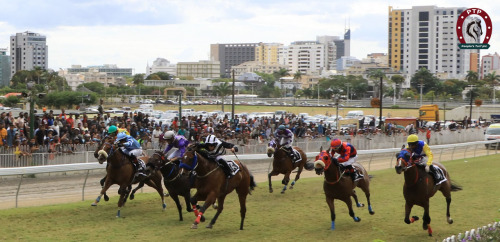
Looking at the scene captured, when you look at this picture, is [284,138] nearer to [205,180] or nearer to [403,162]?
[205,180]

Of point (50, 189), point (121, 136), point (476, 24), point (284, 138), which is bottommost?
point (50, 189)

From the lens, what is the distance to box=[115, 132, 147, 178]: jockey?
44.1 feet

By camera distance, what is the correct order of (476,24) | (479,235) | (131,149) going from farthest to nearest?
(476,24), (131,149), (479,235)

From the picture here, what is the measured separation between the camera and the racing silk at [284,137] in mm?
16809

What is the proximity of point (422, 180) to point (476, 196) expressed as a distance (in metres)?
5.82

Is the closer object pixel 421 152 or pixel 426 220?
pixel 426 220

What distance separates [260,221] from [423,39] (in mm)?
178397

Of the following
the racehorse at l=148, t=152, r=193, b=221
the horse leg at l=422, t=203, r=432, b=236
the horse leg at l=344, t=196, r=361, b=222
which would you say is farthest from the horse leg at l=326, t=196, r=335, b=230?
the racehorse at l=148, t=152, r=193, b=221

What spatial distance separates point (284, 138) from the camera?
1689 centimetres

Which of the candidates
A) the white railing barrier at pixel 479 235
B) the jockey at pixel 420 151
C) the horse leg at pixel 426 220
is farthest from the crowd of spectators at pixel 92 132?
the white railing barrier at pixel 479 235

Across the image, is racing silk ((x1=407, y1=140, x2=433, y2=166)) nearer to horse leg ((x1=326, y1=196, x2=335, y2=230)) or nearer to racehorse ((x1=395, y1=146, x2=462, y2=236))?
racehorse ((x1=395, y1=146, x2=462, y2=236))

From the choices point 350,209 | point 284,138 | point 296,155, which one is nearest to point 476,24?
point 296,155

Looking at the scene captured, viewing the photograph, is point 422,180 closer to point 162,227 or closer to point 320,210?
point 320,210

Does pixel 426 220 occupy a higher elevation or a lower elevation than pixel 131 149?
lower
